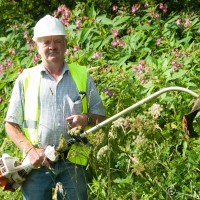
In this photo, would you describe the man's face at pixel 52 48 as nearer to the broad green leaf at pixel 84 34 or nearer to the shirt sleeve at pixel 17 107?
the shirt sleeve at pixel 17 107

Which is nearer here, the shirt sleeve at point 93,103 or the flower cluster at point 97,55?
the shirt sleeve at point 93,103

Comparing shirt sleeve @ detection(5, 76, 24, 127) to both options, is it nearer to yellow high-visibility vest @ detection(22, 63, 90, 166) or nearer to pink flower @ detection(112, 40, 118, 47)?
yellow high-visibility vest @ detection(22, 63, 90, 166)

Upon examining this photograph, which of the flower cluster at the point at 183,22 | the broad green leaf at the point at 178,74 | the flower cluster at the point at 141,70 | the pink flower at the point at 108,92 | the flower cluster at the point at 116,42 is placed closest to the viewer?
the broad green leaf at the point at 178,74

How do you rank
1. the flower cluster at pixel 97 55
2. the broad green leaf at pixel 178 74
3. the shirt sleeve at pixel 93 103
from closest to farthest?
the shirt sleeve at pixel 93 103 → the broad green leaf at pixel 178 74 → the flower cluster at pixel 97 55

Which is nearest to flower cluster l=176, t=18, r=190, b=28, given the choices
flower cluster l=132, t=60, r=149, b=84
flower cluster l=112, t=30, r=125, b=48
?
flower cluster l=112, t=30, r=125, b=48

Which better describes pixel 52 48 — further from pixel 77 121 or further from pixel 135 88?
pixel 135 88

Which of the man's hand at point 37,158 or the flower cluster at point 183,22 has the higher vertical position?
the flower cluster at point 183,22

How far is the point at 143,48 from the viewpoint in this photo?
304 inches

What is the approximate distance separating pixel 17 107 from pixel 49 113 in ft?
0.73

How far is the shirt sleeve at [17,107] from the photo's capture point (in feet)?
16.1

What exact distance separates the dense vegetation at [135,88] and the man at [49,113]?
22 centimetres

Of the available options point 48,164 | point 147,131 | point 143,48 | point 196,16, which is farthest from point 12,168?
point 196,16

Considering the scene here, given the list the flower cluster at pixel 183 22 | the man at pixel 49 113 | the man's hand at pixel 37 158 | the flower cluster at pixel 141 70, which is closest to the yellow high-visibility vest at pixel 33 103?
the man at pixel 49 113

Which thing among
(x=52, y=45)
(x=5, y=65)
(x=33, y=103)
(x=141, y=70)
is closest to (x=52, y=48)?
(x=52, y=45)
